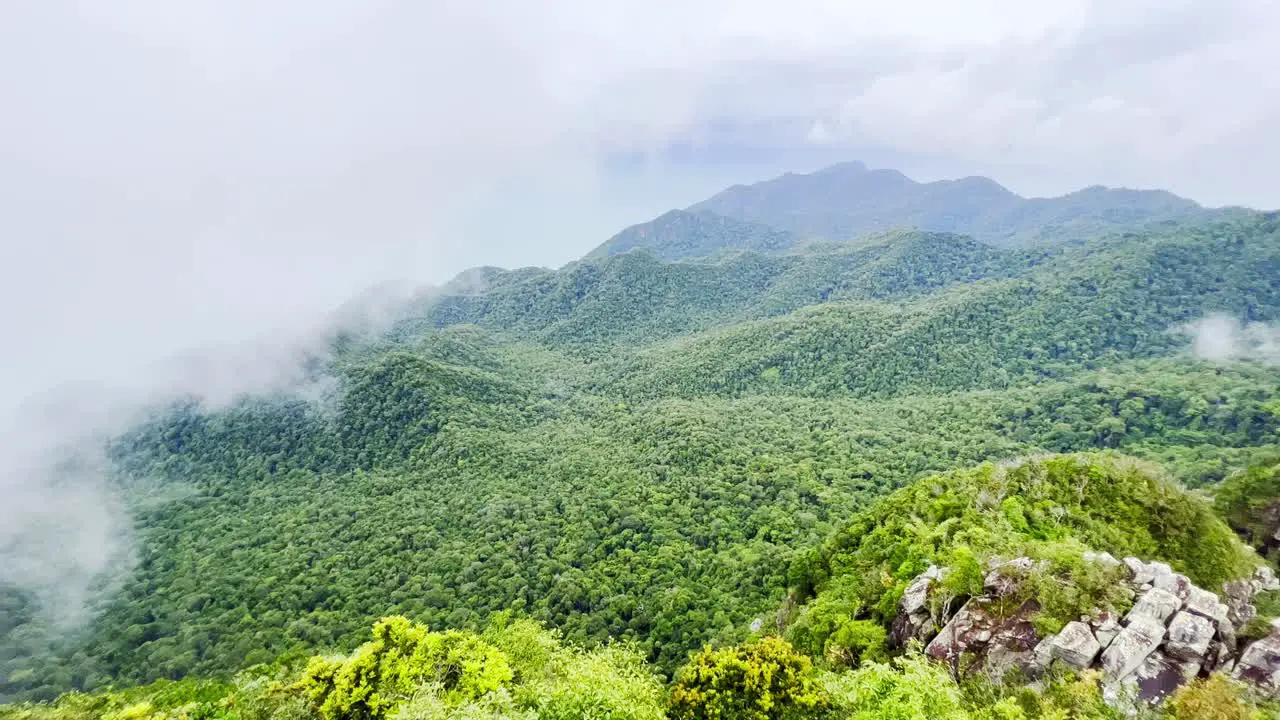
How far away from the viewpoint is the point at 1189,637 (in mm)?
21203

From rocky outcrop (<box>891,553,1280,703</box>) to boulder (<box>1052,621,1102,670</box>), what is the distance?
0.03 meters

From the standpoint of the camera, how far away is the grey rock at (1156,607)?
22062mm

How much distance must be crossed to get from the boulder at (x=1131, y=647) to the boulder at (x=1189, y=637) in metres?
0.37

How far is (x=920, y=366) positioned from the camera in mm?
134500

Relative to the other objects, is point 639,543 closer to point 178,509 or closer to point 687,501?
point 687,501

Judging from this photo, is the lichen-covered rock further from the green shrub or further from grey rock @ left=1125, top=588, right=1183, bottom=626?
the green shrub

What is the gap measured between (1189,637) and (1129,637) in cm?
207

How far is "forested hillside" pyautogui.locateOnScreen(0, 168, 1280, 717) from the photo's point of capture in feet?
114

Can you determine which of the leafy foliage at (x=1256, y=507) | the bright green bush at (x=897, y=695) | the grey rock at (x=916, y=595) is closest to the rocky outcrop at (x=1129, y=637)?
the grey rock at (x=916, y=595)

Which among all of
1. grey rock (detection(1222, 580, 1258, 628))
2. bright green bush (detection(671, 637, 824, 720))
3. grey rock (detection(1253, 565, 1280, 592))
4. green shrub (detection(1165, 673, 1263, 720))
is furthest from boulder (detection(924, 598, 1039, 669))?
grey rock (detection(1253, 565, 1280, 592))

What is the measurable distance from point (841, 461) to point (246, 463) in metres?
118

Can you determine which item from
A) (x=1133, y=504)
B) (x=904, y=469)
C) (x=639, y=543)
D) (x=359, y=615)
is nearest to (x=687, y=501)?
(x=639, y=543)

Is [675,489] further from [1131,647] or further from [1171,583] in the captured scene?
[1131,647]

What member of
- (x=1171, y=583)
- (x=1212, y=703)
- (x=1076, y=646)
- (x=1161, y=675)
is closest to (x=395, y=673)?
(x=1076, y=646)
